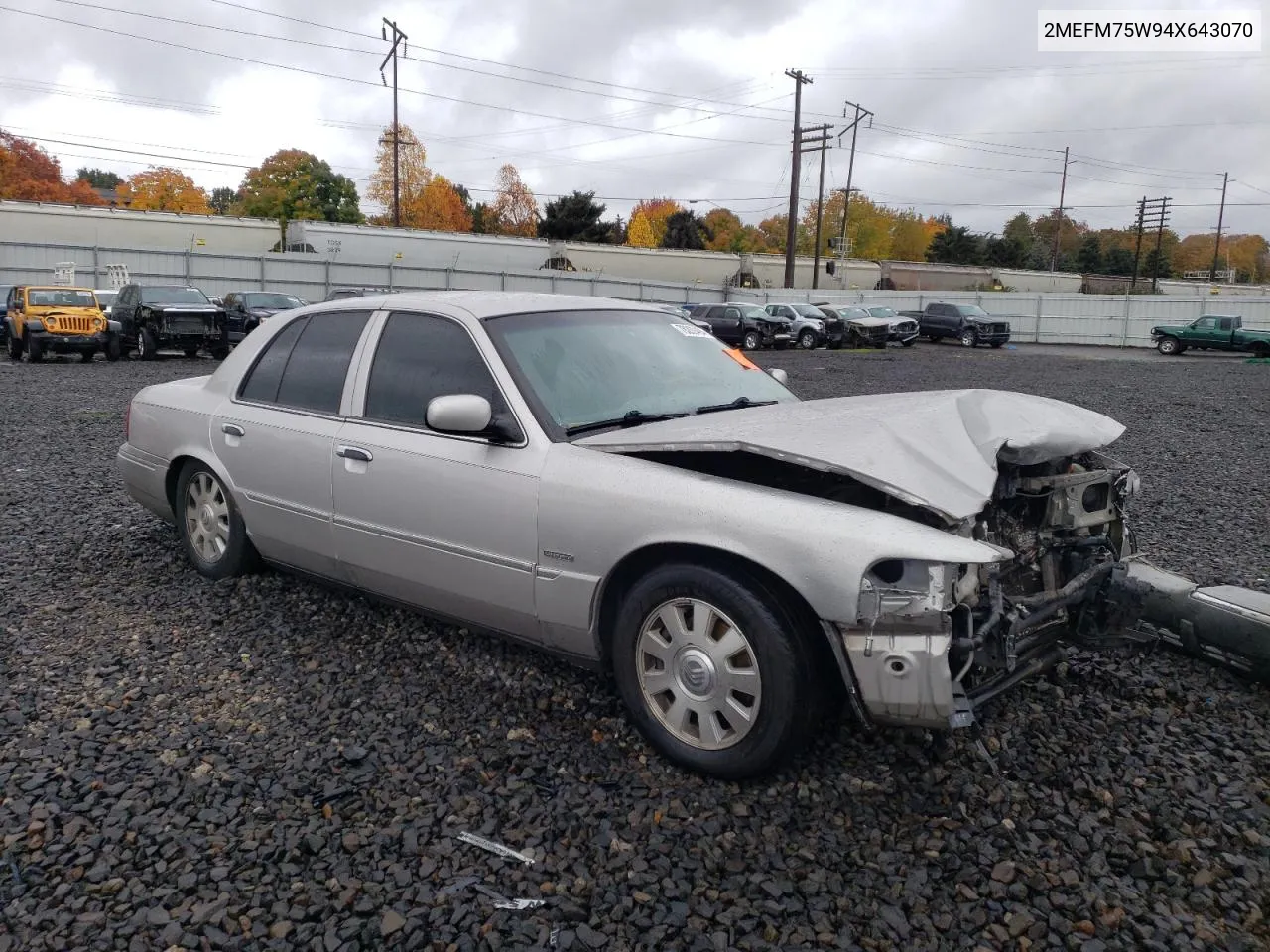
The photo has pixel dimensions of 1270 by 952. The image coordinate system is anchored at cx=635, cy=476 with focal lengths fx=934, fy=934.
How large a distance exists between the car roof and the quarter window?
7 cm

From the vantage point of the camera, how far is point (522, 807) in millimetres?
2826

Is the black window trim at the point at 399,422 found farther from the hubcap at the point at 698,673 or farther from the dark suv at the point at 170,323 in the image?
the dark suv at the point at 170,323

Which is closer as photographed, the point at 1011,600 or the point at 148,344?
the point at 1011,600

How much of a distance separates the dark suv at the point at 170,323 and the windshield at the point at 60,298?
2.74 feet

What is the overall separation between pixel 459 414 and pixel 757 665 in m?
1.33

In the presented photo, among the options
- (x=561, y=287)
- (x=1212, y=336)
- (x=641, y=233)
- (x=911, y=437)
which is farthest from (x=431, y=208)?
(x=911, y=437)

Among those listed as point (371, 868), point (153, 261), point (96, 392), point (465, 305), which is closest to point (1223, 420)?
point (465, 305)

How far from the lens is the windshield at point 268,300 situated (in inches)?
897

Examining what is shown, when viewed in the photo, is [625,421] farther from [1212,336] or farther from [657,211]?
[657,211]

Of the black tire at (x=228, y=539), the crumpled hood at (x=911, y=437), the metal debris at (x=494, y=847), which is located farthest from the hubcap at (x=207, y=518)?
the metal debris at (x=494, y=847)

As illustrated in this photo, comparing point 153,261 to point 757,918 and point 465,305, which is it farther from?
point 757,918

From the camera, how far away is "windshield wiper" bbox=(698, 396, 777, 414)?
383 centimetres

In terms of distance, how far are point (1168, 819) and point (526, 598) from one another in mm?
2111

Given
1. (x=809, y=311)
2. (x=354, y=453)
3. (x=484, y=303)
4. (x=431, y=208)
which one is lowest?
(x=354, y=453)
